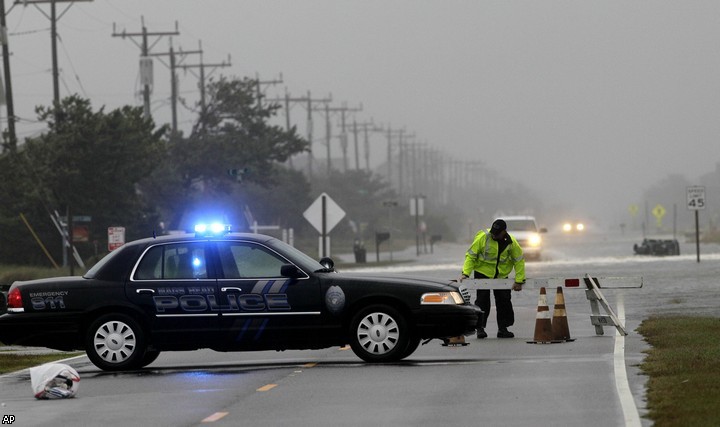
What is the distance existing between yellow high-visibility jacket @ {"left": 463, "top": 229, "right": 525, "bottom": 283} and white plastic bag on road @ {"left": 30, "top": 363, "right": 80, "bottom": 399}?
7977 millimetres

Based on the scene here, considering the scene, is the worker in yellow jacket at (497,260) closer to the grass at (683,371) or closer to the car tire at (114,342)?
the grass at (683,371)

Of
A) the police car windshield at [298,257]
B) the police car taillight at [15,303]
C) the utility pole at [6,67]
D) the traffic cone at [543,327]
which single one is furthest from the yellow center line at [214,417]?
the utility pole at [6,67]

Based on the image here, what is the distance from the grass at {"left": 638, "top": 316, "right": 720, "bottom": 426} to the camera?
12.5 metres

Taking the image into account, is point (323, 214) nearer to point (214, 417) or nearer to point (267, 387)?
point (267, 387)

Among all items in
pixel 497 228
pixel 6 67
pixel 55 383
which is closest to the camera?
pixel 55 383

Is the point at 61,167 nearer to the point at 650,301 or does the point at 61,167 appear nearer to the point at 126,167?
the point at 126,167

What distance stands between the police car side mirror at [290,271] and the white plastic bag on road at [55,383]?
3.47 m

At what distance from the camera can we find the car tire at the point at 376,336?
715 inches

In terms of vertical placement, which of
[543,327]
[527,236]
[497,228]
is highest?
[527,236]

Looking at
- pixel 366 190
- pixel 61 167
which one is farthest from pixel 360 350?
pixel 366 190

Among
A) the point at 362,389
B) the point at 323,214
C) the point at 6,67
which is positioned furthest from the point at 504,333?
the point at 6,67

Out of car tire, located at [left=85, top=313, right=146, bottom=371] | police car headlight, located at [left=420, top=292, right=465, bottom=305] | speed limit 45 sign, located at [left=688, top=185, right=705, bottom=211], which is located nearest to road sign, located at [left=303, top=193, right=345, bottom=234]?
police car headlight, located at [left=420, top=292, right=465, bottom=305]

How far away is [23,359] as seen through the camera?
21.4 meters

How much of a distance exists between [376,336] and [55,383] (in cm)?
438
